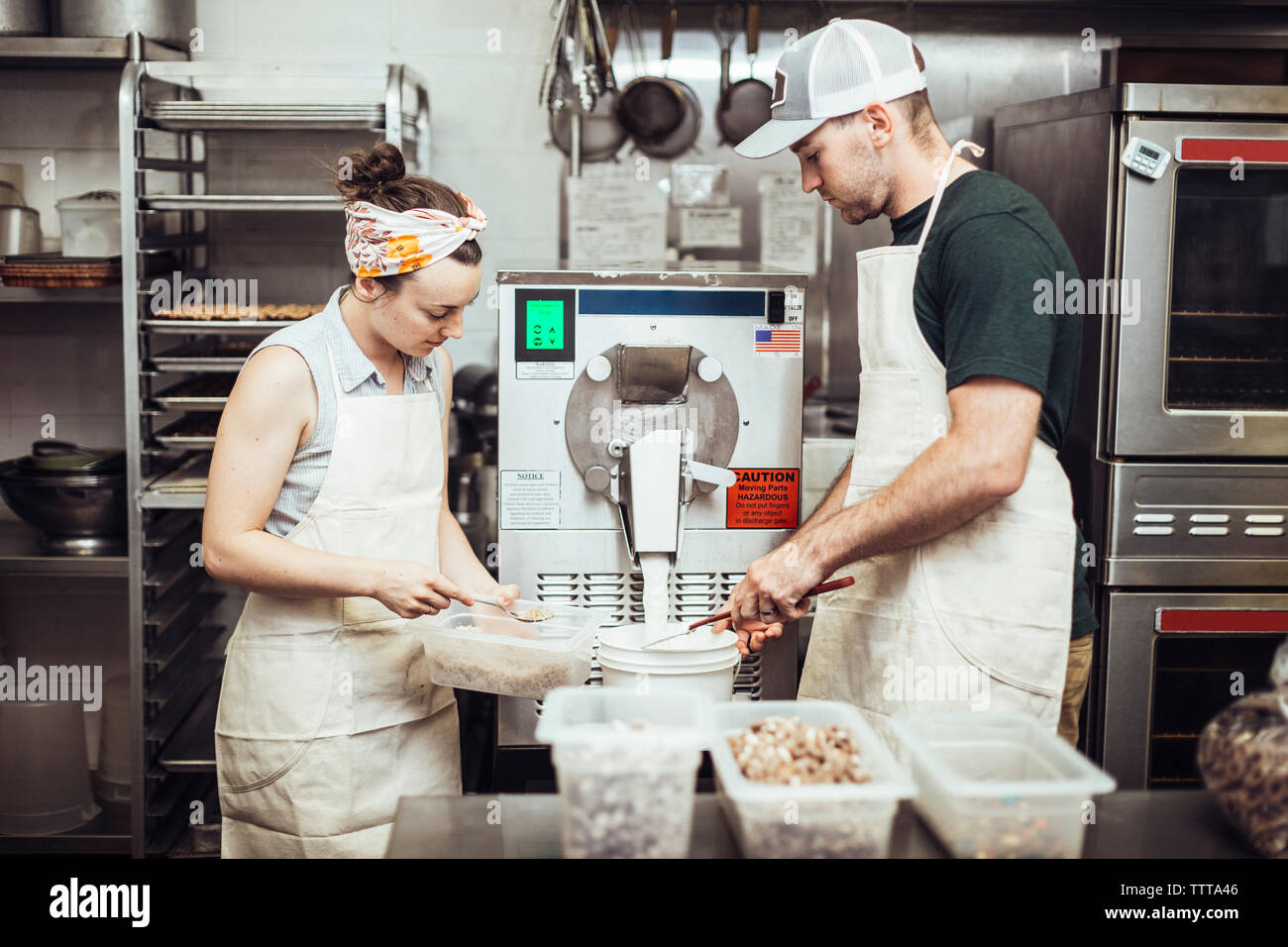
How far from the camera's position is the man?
179cm

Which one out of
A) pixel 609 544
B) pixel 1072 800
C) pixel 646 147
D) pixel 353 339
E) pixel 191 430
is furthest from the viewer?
pixel 646 147

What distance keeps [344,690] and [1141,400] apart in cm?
181

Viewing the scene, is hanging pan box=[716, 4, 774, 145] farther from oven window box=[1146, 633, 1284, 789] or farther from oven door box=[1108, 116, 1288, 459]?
oven window box=[1146, 633, 1284, 789]

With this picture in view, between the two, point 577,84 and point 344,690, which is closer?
point 344,690

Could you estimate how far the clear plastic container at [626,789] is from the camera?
1124mm

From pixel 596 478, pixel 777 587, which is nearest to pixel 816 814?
pixel 777 587

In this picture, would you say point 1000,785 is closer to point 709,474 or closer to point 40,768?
point 709,474

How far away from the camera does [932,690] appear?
1914 mm

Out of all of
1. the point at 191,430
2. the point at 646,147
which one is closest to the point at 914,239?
the point at 646,147

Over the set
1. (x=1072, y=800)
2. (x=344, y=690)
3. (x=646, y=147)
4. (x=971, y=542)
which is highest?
(x=646, y=147)

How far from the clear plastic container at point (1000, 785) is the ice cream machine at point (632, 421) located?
1.02 m

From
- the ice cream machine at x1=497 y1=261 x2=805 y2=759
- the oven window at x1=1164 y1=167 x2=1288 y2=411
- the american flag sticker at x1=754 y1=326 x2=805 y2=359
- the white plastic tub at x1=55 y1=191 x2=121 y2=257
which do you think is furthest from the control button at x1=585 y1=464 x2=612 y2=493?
the white plastic tub at x1=55 y1=191 x2=121 y2=257

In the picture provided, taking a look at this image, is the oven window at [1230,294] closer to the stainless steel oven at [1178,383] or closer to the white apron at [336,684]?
the stainless steel oven at [1178,383]
